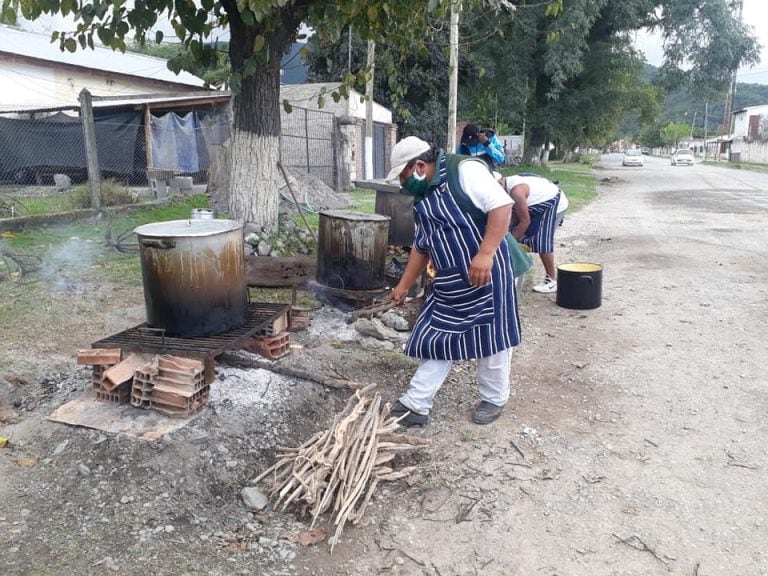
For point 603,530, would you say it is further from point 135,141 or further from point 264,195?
point 135,141

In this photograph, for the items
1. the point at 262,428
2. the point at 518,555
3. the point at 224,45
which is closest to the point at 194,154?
the point at 224,45

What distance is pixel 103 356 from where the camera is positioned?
3.68 metres

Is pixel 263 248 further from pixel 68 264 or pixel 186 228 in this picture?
pixel 186 228

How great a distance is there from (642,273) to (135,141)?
40.8 ft

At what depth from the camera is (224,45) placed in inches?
310

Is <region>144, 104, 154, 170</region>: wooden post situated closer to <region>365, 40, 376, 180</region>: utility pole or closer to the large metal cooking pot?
<region>365, 40, 376, 180</region>: utility pole

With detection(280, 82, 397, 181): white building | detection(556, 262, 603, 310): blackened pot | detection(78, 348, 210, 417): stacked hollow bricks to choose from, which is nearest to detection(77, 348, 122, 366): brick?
detection(78, 348, 210, 417): stacked hollow bricks

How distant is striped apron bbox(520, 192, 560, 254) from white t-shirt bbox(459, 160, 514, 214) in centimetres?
327

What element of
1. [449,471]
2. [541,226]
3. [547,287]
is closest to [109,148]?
[547,287]

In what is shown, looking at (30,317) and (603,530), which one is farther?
(30,317)

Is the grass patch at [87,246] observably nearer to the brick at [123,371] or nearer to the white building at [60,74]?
the brick at [123,371]

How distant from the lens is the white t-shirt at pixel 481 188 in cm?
354

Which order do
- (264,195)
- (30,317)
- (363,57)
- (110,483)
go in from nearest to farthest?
A: (110,483) → (30,317) → (264,195) → (363,57)

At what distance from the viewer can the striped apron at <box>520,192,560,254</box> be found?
6746 mm
